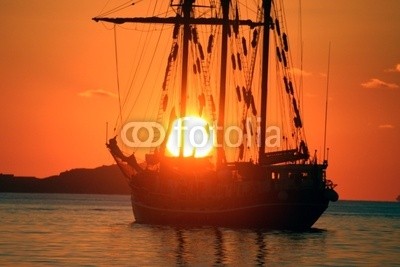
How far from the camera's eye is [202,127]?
109 meters

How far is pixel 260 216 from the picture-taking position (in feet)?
324

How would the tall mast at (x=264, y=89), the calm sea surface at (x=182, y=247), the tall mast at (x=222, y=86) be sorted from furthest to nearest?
the tall mast at (x=222, y=86), the tall mast at (x=264, y=89), the calm sea surface at (x=182, y=247)

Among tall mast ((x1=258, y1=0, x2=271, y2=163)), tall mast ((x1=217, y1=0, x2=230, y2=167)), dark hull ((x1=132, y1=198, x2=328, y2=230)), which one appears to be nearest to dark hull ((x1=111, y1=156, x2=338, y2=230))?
dark hull ((x1=132, y1=198, x2=328, y2=230))

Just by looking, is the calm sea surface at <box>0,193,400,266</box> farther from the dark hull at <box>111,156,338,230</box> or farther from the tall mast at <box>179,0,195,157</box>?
the tall mast at <box>179,0,195,157</box>

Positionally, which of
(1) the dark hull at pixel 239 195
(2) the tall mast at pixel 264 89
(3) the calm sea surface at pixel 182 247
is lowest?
(3) the calm sea surface at pixel 182 247

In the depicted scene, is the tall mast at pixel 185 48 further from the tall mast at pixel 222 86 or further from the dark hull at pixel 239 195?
the dark hull at pixel 239 195

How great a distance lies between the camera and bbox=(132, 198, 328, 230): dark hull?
9794 centimetres

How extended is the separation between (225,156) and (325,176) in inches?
450

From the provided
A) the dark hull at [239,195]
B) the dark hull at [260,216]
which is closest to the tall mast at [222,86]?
the dark hull at [239,195]

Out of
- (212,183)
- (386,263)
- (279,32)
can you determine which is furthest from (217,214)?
(386,263)

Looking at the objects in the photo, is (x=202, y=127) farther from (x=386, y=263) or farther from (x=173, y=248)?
(x=386, y=263)

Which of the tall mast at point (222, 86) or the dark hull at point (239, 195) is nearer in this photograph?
the dark hull at point (239, 195)

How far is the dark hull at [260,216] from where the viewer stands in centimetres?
9794

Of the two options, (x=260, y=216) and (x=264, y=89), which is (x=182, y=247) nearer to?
(x=260, y=216)
